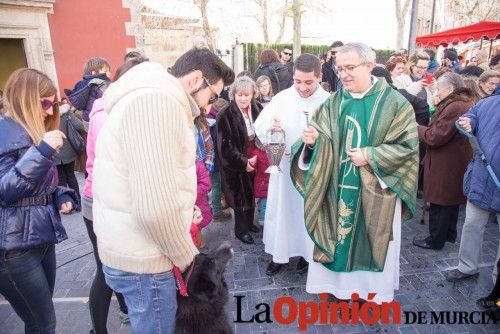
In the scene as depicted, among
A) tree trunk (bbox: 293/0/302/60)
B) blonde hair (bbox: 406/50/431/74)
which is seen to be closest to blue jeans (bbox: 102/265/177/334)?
blonde hair (bbox: 406/50/431/74)

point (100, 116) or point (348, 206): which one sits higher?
point (100, 116)

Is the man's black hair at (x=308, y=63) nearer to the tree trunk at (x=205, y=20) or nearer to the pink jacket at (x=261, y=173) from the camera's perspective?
the pink jacket at (x=261, y=173)

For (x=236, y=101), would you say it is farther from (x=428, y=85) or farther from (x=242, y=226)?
(x=428, y=85)

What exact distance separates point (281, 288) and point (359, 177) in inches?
54.8

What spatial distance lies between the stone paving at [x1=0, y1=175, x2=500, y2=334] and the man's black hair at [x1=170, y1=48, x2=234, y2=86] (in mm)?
2159

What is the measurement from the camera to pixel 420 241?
169 inches

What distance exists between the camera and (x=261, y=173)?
14.3ft

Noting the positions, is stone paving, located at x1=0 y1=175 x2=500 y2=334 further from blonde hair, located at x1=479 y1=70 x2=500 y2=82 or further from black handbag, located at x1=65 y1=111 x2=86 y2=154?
blonde hair, located at x1=479 y1=70 x2=500 y2=82

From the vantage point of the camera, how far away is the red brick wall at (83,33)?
8273 millimetres

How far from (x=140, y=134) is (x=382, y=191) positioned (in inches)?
82.1

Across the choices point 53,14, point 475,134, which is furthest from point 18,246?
point 53,14

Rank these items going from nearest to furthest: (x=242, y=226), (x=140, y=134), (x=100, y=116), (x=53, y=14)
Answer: (x=140, y=134), (x=100, y=116), (x=242, y=226), (x=53, y=14)

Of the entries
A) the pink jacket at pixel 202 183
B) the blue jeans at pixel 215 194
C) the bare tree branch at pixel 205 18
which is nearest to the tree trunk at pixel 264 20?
the bare tree branch at pixel 205 18

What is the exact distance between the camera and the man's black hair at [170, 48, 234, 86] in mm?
1679
